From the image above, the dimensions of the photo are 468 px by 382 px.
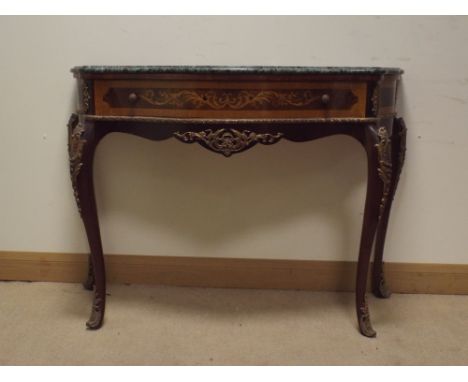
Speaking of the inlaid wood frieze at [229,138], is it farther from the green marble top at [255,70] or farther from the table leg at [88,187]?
the table leg at [88,187]

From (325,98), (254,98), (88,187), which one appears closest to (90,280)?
(88,187)

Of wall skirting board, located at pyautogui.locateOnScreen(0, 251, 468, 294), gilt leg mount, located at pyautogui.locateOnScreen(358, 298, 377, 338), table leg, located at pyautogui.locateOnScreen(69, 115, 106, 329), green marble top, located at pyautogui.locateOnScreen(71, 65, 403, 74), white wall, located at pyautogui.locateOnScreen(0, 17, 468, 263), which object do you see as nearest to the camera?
green marble top, located at pyautogui.locateOnScreen(71, 65, 403, 74)

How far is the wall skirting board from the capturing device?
5.20ft

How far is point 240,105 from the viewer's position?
1.11 metres

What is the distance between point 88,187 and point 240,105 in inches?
19.6

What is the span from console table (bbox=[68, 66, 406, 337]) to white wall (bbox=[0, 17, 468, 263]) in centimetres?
33

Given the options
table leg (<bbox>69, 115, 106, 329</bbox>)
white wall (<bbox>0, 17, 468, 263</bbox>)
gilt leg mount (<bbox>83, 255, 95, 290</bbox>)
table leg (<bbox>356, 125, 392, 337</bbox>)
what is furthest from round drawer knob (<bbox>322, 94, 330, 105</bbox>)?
gilt leg mount (<bbox>83, 255, 95, 290</bbox>)

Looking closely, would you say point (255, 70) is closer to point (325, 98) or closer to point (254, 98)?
point (254, 98)

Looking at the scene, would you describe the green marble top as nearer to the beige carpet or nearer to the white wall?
the white wall

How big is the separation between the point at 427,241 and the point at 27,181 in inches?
56.2

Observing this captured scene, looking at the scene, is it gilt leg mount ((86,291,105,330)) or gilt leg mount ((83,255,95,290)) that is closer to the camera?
gilt leg mount ((86,291,105,330))

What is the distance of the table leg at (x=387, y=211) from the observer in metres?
1.42

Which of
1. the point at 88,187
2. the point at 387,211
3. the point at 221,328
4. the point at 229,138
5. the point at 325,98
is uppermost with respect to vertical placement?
the point at 325,98

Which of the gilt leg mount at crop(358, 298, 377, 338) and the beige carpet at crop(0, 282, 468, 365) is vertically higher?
the gilt leg mount at crop(358, 298, 377, 338)
